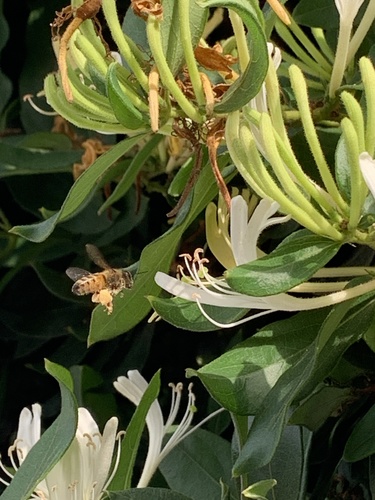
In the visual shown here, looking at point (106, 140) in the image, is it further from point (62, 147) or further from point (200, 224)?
point (200, 224)

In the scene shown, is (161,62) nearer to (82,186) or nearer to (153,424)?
(82,186)

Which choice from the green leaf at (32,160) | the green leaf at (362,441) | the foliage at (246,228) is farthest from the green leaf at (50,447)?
the green leaf at (32,160)

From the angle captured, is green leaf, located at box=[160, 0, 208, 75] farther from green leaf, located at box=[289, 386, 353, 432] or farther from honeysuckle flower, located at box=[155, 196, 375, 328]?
green leaf, located at box=[289, 386, 353, 432]

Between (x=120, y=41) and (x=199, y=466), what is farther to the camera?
(x=199, y=466)

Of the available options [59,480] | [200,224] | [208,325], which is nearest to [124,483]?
[59,480]

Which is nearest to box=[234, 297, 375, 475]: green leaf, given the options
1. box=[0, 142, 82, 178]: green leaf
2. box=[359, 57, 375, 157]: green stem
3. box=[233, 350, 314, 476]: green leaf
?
box=[233, 350, 314, 476]: green leaf

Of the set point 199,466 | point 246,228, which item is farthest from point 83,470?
point 246,228

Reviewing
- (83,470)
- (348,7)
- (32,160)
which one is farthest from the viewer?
(32,160)
